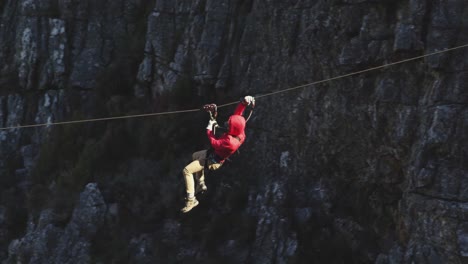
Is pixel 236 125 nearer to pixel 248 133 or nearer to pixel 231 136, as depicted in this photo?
pixel 231 136

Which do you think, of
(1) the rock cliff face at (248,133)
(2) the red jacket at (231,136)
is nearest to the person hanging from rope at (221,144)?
(2) the red jacket at (231,136)

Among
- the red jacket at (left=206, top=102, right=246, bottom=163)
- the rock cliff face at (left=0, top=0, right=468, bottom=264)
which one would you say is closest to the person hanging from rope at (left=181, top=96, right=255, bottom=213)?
the red jacket at (left=206, top=102, right=246, bottom=163)

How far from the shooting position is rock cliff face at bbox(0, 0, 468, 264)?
1486 cm

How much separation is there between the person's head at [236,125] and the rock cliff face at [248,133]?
3.99 metres

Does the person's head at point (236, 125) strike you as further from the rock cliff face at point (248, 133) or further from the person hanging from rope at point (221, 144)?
the rock cliff face at point (248, 133)

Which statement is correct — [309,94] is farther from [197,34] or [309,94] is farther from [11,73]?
[11,73]

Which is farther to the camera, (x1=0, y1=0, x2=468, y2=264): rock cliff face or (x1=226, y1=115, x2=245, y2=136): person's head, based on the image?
(x1=0, y1=0, x2=468, y2=264): rock cliff face

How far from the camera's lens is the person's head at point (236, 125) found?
13703mm

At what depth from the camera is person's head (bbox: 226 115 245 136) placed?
13703 mm

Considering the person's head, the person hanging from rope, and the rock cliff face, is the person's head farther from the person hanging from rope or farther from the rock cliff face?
the rock cliff face

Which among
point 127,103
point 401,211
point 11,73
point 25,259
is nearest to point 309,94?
point 401,211

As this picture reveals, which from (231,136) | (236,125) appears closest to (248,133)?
(231,136)

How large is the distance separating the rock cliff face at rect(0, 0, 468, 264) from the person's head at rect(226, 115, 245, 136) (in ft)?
13.1

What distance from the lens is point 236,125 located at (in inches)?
540
